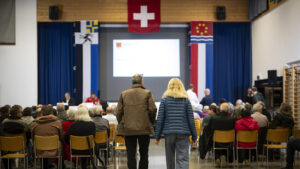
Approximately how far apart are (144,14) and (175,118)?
Result: 9.41 meters

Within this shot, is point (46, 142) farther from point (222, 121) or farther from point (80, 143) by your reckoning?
point (222, 121)

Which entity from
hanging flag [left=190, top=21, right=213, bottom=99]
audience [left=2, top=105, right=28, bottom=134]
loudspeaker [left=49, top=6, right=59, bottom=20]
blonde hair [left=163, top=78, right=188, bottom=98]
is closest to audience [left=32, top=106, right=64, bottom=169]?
audience [left=2, top=105, right=28, bottom=134]

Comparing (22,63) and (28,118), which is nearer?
(28,118)

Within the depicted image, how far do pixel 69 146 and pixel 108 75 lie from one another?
8276 mm

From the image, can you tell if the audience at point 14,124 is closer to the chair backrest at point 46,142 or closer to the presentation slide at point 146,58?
the chair backrest at point 46,142

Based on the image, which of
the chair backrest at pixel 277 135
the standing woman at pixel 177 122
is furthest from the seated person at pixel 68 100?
the standing woman at pixel 177 122

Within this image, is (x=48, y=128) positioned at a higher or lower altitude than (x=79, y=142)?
higher

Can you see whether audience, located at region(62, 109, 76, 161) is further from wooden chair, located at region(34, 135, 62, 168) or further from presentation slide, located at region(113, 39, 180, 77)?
presentation slide, located at region(113, 39, 180, 77)

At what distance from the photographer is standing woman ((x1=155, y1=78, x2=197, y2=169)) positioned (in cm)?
499

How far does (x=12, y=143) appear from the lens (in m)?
6.07

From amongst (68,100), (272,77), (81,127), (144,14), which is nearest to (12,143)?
(81,127)

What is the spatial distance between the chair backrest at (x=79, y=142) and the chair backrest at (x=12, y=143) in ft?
2.82

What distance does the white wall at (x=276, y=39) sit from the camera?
10.0m

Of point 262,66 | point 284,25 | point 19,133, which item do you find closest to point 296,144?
point 19,133
